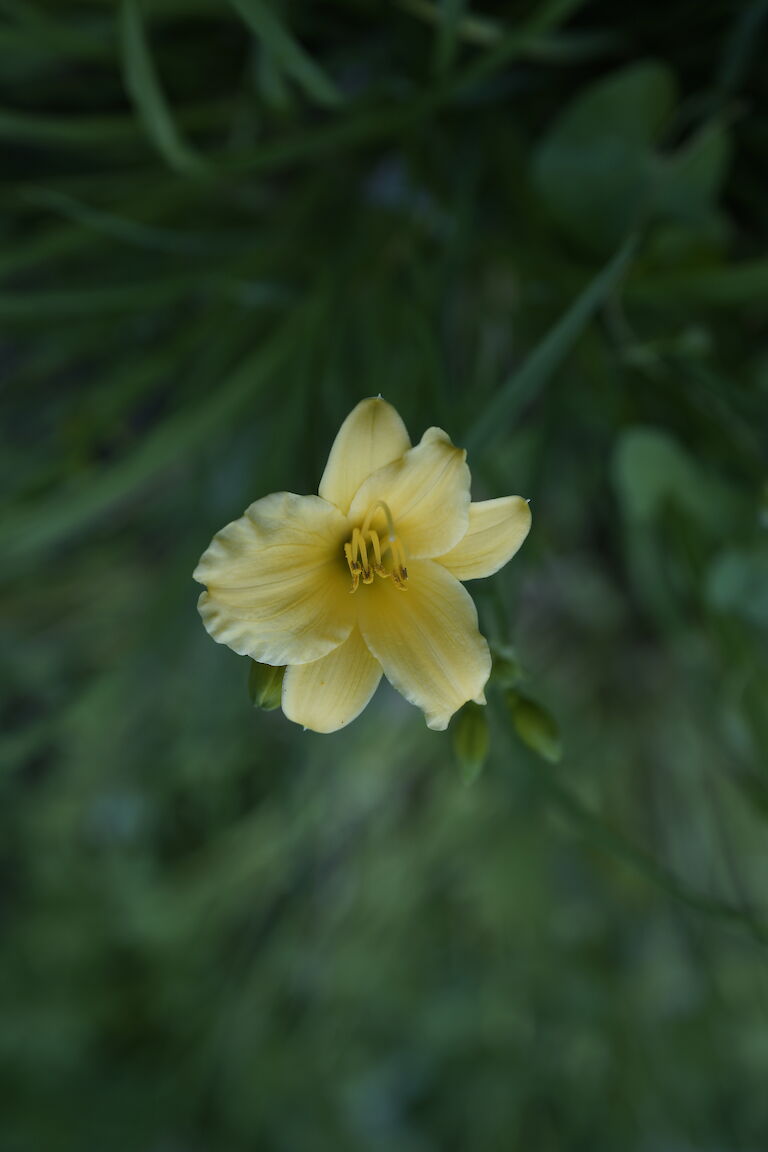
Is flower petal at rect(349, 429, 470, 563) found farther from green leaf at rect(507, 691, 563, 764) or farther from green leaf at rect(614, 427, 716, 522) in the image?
green leaf at rect(614, 427, 716, 522)

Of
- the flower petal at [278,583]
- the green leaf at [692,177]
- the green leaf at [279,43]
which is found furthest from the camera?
the green leaf at [692,177]

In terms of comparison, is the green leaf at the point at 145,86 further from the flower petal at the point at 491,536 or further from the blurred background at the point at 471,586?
the flower petal at the point at 491,536

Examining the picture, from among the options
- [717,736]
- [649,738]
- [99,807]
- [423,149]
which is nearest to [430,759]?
[649,738]

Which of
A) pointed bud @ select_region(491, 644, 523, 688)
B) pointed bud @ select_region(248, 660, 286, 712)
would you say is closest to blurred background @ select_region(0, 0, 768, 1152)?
pointed bud @ select_region(491, 644, 523, 688)

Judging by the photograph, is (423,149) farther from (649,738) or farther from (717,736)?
(649,738)

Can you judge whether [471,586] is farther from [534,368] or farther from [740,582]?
[740,582]

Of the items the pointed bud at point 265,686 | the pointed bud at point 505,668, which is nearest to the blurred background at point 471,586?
the pointed bud at point 505,668
